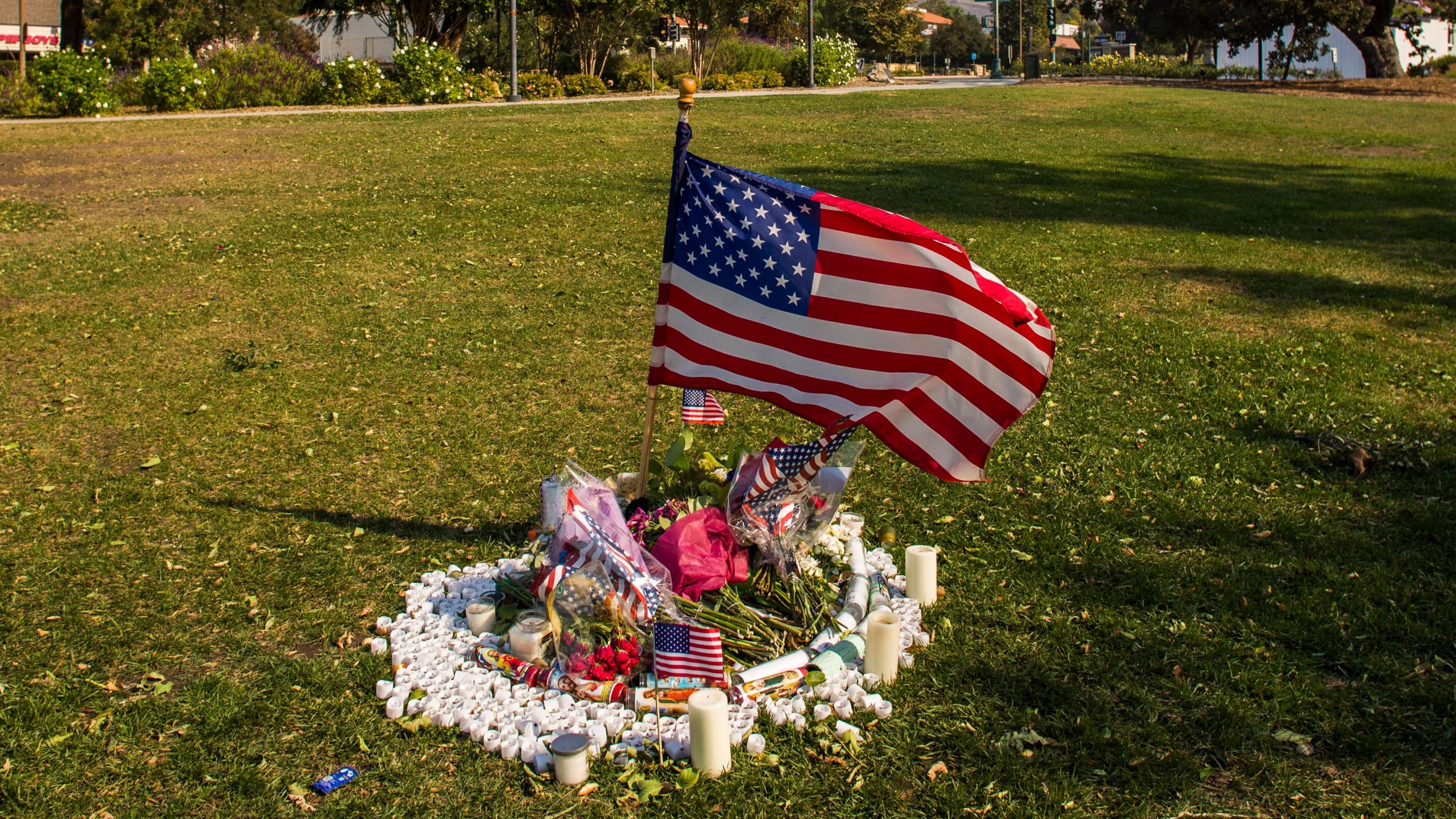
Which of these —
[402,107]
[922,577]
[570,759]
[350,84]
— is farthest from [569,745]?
[350,84]

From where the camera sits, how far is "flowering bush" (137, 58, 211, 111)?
73.8ft

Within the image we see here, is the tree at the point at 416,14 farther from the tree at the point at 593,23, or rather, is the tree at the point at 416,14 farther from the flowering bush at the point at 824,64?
the flowering bush at the point at 824,64

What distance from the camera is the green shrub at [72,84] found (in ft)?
70.5

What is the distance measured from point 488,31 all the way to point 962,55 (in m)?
61.8

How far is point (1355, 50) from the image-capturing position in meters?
51.8

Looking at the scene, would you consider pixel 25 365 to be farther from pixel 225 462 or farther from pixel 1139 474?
pixel 1139 474

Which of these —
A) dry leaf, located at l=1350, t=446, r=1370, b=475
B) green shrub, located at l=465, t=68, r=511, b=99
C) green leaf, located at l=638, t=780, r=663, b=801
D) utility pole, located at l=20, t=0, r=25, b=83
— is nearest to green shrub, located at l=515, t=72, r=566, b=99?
green shrub, located at l=465, t=68, r=511, b=99

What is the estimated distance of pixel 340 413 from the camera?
693 centimetres

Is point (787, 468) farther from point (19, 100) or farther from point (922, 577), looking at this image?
point (19, 100)

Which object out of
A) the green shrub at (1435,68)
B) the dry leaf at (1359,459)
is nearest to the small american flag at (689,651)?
the dry leaf at (1359,459)

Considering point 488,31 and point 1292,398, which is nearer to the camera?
point 1292,398

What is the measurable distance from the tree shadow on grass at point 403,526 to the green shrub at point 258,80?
67.6ft

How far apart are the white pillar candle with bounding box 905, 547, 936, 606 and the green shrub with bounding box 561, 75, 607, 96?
27.0 meters

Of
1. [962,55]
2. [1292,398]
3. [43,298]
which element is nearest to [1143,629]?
[1292,398]
